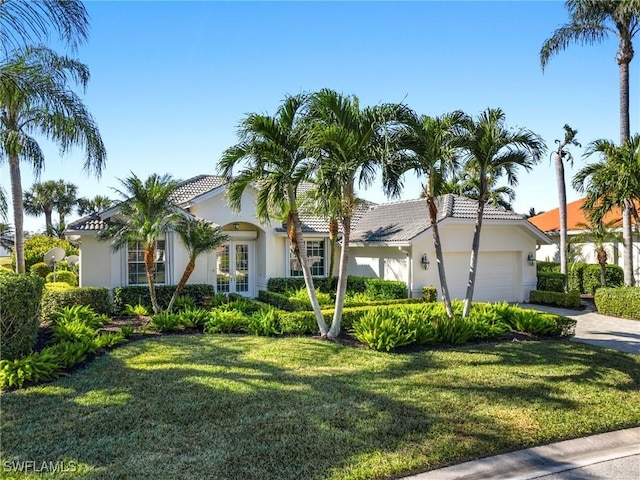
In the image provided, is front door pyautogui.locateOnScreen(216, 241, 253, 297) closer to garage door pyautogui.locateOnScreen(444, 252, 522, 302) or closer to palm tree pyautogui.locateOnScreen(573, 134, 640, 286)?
garage door pyautogui.locateOnScreen(444, 252, 522, 302)

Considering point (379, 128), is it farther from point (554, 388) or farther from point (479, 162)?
point (554, 388)

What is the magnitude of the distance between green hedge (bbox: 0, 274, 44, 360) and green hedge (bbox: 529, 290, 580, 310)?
18.8 meters

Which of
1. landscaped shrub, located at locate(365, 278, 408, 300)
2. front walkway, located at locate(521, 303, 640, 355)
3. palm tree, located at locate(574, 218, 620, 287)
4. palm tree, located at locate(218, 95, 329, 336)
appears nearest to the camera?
palm tree, located at locate(218, 95, 329, 336)

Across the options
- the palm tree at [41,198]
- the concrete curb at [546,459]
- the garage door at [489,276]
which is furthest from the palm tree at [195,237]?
the palm tree at [41,198]

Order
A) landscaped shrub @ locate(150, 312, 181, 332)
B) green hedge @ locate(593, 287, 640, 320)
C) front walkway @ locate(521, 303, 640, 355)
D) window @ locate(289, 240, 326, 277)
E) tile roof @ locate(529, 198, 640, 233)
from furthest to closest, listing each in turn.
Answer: tile roof @ locate(529, 198, 640, 233)
window @ locate(289, 240, 326, 277)
green hedge @ locate(593, 287, 640, 320)
landscaped shrub @ locate(150, 312, 181, 332)
front walkway @ locate(521, 303, 640, 355)

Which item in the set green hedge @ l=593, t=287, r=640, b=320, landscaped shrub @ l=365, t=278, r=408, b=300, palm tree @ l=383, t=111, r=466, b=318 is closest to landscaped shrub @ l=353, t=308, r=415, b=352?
palm tree @ l=383, t=111, r=466, b=318

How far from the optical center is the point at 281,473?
15.4ft

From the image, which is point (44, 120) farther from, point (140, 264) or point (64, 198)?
point (64, 198)

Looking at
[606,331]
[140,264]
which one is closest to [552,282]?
[606,331]

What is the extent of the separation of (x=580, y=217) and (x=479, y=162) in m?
21.1

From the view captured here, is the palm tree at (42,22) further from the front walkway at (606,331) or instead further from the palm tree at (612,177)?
the palm tree at (612,177)

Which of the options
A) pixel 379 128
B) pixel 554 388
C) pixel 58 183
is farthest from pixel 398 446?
pixel 58 183

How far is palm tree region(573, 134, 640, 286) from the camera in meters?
14.9

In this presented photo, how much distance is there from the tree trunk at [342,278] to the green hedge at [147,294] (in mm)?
7690
